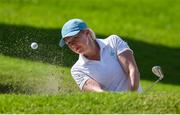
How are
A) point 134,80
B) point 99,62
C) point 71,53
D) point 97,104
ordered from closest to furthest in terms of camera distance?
→ point 97,104 → point 134,80 → point 99,62 → point 71,53

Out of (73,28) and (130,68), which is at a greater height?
(73,28)

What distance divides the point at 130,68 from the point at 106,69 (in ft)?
0.82

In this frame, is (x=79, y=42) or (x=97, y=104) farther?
(x=79, y=42)

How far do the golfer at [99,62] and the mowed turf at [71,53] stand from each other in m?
0.34

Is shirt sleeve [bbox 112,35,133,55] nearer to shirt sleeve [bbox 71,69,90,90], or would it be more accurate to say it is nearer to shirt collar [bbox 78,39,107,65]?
shirt collar [bbox 78,39,107,65]

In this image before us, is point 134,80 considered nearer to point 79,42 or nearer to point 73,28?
point 79,42

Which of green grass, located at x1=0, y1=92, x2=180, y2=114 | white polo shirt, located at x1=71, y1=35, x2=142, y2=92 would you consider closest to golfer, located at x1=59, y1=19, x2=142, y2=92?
white polo shirt, located at x1=71, y1=35, x2=142, y2=92

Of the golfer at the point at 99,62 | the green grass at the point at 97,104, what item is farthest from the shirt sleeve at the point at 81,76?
the green grass at the point at 97,104

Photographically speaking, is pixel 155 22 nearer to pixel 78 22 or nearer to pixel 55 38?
pixel 55 38

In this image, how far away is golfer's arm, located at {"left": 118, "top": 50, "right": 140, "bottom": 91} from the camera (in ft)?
28.9

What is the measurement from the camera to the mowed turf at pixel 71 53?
25.8 feet

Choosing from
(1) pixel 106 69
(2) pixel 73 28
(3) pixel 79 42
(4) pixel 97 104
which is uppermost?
(2) pixel 73 28

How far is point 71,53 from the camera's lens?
50.0 feet

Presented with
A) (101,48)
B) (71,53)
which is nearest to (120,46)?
(101,48)
